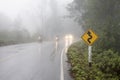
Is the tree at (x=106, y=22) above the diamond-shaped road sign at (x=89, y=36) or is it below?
above

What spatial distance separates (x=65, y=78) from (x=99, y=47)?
33.0ft

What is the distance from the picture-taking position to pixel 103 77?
14492 mm

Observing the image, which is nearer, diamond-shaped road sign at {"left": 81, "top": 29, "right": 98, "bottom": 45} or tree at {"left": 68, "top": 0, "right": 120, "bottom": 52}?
diamond-shaped road sign at {"left": 81, "top": 29, "right": 98, "bottom": 45}

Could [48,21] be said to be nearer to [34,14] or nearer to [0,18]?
[34,14]

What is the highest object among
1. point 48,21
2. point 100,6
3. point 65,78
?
point 48,21

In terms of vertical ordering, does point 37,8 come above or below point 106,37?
above

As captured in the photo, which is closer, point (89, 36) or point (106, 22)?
point (89, 36)

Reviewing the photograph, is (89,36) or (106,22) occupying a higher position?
(106,22)

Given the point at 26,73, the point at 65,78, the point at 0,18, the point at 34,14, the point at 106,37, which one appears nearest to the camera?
the point at 65,78

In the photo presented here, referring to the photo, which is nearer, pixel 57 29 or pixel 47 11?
pixel 47 11

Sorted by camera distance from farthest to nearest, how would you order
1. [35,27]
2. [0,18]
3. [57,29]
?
[57,29]
[35,27]
[0,18]

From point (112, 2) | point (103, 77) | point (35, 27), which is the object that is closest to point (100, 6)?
point (112, 2)

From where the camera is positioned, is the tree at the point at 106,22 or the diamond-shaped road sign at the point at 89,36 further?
the tree at the point at 106,22

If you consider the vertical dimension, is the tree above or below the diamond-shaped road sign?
above
